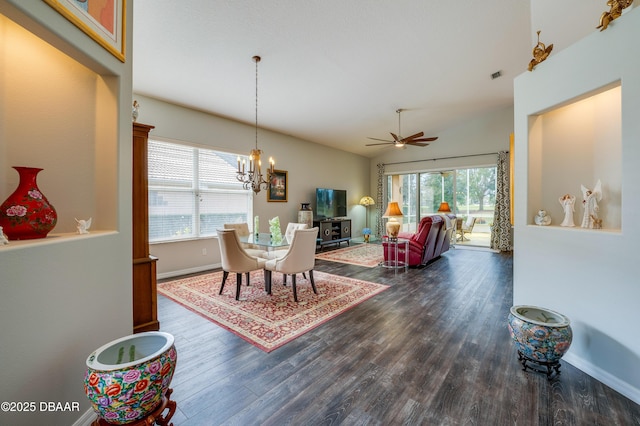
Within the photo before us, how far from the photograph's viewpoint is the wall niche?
1964 mm

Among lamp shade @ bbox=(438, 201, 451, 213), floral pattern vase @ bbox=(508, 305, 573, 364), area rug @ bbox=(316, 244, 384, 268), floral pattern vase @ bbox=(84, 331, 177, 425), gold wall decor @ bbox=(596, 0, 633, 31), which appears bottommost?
area rug @ bbox=(316, 244, 384, 268)

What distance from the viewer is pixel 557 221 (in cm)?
233

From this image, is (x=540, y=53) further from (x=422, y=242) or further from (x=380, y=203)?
(x=380, y=203)

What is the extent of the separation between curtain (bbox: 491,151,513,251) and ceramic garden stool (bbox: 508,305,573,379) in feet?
18.2

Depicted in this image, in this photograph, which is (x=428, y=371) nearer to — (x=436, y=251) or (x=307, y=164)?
(x=436, y=251)

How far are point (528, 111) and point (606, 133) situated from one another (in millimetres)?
561

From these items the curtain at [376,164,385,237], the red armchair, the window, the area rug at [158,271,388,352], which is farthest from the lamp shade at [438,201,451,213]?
the window

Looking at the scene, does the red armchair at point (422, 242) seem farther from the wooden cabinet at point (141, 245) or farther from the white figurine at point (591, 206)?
the wooden cabinet at point (141, 245)

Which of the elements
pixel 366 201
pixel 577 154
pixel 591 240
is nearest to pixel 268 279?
pixel 591 240

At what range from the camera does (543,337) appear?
175 cm

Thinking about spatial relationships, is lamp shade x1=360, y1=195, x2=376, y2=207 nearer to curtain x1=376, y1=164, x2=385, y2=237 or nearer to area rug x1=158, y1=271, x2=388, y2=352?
curtain x1=376, y1=164, x2=385, y2=237

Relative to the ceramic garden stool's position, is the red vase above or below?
above

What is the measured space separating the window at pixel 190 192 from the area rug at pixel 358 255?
7.24 ft

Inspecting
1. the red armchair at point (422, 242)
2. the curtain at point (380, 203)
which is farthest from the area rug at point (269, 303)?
the curtain at point (380, 203)
